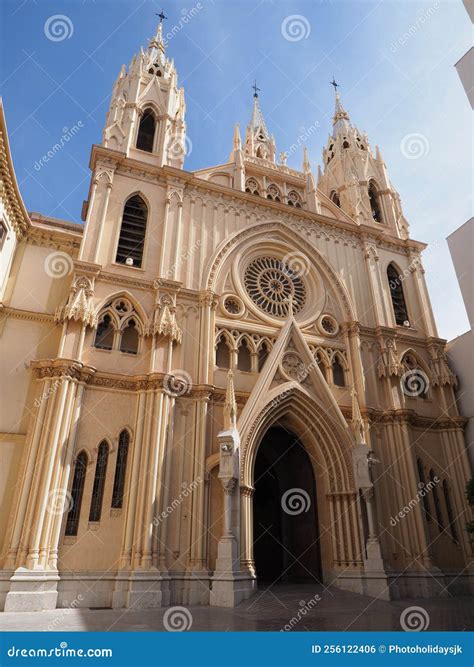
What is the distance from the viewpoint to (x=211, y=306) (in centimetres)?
1839

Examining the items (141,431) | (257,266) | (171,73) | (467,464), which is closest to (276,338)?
(257,266)

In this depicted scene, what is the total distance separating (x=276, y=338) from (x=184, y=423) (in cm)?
566

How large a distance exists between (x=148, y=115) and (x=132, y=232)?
28.3 feet

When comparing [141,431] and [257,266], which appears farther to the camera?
[257,266]

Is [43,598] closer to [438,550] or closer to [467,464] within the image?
[438,550]

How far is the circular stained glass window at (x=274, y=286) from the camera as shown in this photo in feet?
68.4

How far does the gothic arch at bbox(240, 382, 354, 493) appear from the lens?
16922 millimetres

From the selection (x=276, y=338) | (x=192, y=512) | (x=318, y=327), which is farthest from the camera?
(x=318, y=327)

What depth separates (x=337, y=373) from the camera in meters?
20.7

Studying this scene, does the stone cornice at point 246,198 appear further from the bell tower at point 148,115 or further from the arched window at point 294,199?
the arched window at point 294,199
